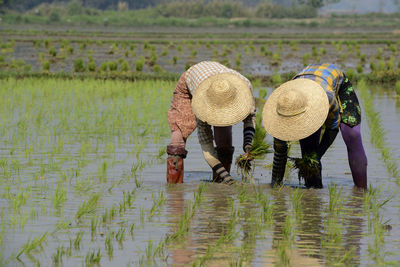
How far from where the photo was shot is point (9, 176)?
5.96m

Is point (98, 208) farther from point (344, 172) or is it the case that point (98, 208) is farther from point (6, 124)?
point (6, 124)

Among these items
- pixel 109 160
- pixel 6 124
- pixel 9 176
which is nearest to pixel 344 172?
pixel 109 160

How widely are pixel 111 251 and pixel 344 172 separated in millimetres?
3057

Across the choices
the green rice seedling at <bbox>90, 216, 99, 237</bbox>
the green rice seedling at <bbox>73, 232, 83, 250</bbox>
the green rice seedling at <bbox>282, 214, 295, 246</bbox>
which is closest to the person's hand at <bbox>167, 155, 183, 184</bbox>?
the green rice seedling at <bbox>90, 216, 99, 237</bbox>

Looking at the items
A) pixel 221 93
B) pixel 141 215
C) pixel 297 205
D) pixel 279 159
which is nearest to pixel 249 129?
pixel 279 159

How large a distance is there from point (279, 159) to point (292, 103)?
0.68m

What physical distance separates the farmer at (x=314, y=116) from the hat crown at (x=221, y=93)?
0.86ft

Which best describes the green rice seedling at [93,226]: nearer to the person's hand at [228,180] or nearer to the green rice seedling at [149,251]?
the green rice seedling at [149,251]

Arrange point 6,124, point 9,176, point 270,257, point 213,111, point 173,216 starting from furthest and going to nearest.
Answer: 1. point 6,124
2. point 9,176
3. point 213,111
4. point 173,216
5. point 270,257

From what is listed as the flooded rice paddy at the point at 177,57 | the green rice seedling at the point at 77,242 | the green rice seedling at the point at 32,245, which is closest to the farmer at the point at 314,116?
the green rice seedling at the point at 77,242

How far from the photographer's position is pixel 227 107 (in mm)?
5059

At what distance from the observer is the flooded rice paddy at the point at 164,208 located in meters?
3.82

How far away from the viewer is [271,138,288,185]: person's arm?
5.13 metres

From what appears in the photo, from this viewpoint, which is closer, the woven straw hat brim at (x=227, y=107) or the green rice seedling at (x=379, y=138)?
the woven straw hat brim at (x=227, y=107)
